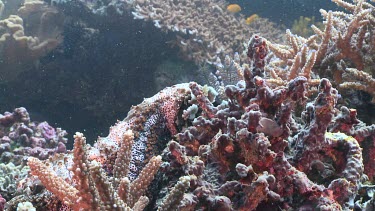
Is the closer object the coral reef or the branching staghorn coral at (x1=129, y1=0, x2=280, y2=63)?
the coral reef

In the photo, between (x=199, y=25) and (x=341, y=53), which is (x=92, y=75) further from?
(x=341, y=53)

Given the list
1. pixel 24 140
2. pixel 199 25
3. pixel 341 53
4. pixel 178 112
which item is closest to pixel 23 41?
pixel 24 140

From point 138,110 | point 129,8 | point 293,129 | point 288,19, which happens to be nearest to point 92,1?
point 129,8

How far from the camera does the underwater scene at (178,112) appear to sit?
1.55m

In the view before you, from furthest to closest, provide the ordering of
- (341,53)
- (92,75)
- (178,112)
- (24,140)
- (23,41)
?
(92,75), (23,41), (24,140), (341,53), (178,112)

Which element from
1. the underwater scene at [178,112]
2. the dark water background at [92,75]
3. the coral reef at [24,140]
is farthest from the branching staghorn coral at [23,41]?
the coral reef at [24,140]

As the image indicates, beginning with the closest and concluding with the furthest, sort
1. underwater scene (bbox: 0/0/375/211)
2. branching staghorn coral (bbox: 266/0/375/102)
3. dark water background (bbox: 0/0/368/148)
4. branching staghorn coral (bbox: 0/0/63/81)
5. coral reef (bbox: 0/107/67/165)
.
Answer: underwater scene (bbox: 0/0/375/211) < branching staghorn coral (bbox: 266/0/375/102) < coral reef (bbox: 0/107/67/165) < branching staghorn coral (bbox: 0/0/63/81) < dark water background (bbox: 0/0/368/148)

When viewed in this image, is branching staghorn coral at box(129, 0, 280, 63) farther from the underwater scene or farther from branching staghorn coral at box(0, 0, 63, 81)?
branching staghorn coral at box(0, 0, 63, 81)

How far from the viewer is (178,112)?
101 inches

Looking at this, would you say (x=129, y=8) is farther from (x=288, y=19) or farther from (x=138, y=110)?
(x=288, y=19)

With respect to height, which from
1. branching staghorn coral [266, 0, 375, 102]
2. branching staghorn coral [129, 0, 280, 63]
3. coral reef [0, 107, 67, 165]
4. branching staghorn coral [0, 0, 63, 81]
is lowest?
coral reef [0, 107, 67, 165]

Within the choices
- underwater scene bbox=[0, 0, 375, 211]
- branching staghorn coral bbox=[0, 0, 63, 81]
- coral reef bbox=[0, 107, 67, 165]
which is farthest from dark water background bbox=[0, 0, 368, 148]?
coral reef bbox=[0, 107, 67, 165]

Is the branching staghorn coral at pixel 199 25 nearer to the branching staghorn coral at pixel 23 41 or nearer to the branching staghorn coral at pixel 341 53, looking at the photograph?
the branching staghorn coral at pixel 23 41

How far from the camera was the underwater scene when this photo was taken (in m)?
1.55
